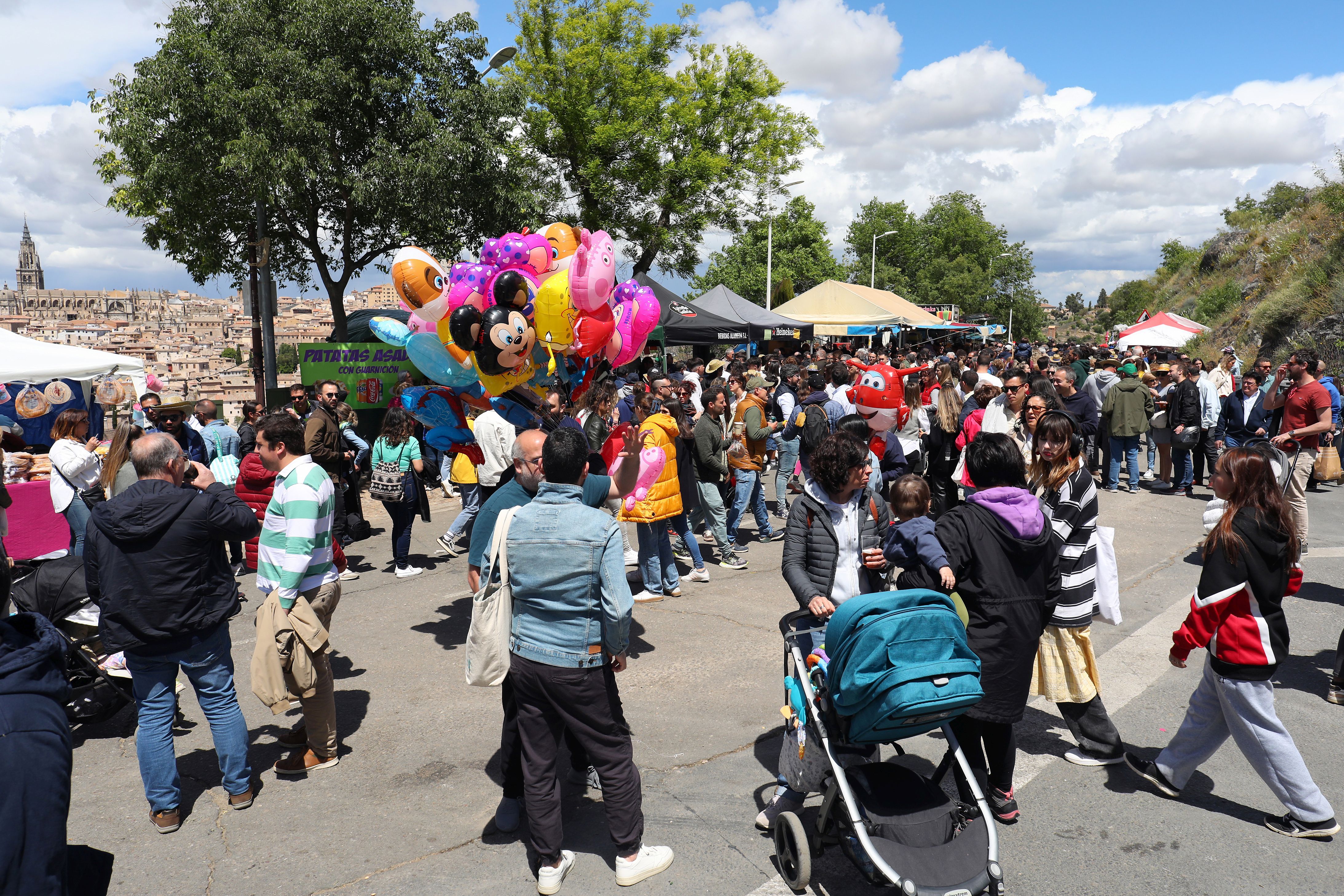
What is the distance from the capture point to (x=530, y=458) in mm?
4160

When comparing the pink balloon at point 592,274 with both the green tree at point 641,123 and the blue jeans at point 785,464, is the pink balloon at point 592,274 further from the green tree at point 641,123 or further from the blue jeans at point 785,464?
the green tree at point 641,123

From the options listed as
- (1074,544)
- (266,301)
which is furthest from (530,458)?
(266,301)

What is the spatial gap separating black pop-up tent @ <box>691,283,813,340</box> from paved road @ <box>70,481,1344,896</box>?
580 inches

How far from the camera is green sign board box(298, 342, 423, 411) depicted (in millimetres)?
12992

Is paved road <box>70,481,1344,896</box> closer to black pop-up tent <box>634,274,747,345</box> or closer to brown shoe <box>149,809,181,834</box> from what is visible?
brown shoe <box>149,809,181,834</box>

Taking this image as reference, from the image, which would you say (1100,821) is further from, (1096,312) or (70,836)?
(1096,312)

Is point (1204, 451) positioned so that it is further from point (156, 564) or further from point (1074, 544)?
point (156, 564)

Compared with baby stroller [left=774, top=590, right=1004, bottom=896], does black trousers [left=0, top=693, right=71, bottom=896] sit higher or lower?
higher

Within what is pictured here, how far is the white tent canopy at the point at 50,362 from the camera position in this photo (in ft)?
30.6

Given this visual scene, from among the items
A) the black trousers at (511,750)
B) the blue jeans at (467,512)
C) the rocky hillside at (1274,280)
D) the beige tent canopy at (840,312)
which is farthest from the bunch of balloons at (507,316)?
the rocky hillside at (1274,280)

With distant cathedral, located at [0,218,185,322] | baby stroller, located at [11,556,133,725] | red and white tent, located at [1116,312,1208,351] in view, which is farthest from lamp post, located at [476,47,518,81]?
distant cathedral, located at [0,218,185,322]

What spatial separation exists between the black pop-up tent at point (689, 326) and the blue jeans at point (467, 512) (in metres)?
10.1

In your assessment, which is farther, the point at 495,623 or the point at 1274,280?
the point at 1274,280

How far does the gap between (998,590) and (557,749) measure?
6.45 feet
